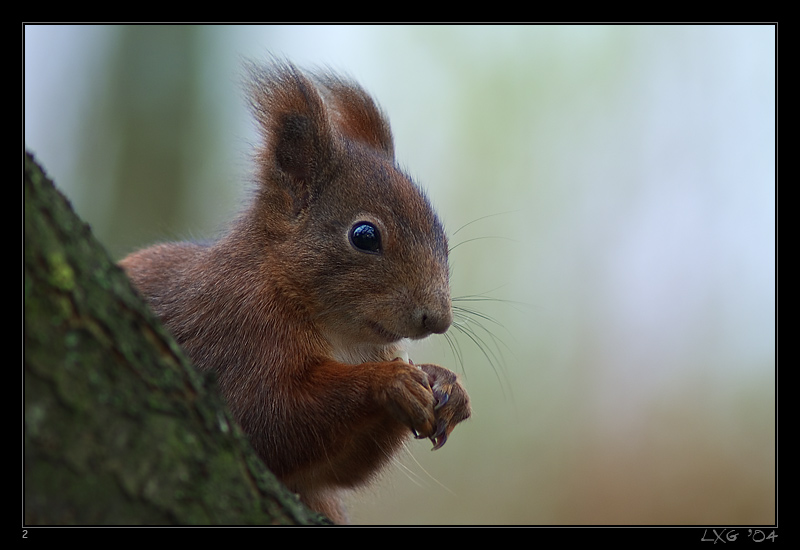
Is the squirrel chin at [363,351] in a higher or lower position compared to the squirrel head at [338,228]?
lower

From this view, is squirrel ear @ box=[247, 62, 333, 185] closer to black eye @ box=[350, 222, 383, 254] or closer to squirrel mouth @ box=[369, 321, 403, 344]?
black eye @ box=[350, 222, 383, 254]

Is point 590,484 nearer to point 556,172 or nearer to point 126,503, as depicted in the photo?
point 556,172

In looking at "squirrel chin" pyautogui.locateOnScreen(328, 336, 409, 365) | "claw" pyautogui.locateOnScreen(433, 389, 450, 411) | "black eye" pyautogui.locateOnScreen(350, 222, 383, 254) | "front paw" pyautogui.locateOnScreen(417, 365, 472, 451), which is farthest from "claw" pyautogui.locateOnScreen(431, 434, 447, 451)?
"black eye" pyautogui.locateOnScreen(350, 222, 383, 254)

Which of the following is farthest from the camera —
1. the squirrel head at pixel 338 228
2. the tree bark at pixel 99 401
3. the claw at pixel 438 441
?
the squirrel head at pixel 338 228

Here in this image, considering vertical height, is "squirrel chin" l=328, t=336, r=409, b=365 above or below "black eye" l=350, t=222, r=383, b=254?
below

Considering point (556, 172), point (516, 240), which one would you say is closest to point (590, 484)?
point (516, 240)

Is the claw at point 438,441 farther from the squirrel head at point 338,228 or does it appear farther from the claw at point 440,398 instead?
the squirrel head at point 338,228

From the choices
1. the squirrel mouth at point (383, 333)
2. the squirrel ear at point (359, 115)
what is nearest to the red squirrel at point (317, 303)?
the squirrel mouth at point (383, 333)
